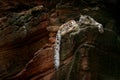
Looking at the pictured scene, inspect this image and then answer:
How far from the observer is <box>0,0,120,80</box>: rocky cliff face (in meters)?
10.4

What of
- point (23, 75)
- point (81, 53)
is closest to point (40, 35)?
point (23, 75)

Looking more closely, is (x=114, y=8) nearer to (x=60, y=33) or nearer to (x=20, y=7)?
(x=60, y=33)

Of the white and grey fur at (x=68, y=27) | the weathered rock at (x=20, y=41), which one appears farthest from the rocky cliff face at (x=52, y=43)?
the white and grey fur at (x=68, y=27)

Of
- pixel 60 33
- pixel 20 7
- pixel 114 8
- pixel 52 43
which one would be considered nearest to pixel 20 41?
pixel 52 43

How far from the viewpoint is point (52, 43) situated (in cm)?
1289

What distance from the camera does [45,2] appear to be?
14430 millimetres

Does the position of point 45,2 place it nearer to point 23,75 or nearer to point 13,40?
point 13,40

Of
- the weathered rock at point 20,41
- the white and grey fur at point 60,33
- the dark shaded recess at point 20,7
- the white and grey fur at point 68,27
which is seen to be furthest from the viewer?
the dark shaded recess at point 20,7

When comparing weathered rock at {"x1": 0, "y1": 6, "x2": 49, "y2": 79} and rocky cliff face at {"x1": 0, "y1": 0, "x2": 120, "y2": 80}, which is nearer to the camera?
rocky cliff face at {"x1": 0, "y1": 0, "x2": 120, "y2": 80}

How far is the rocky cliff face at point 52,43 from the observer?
10398 mm

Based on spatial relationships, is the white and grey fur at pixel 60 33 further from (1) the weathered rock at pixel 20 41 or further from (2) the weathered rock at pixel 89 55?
(1) the weathered rock at pixel 20 41

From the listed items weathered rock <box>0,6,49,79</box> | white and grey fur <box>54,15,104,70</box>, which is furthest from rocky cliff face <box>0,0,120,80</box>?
white and grey fur <box>54,15,104,70</box>

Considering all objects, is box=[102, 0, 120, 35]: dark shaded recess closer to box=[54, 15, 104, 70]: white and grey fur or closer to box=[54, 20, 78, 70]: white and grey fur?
box=[54, 15, 104, 70]: white and grey fur

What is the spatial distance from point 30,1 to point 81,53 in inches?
201
